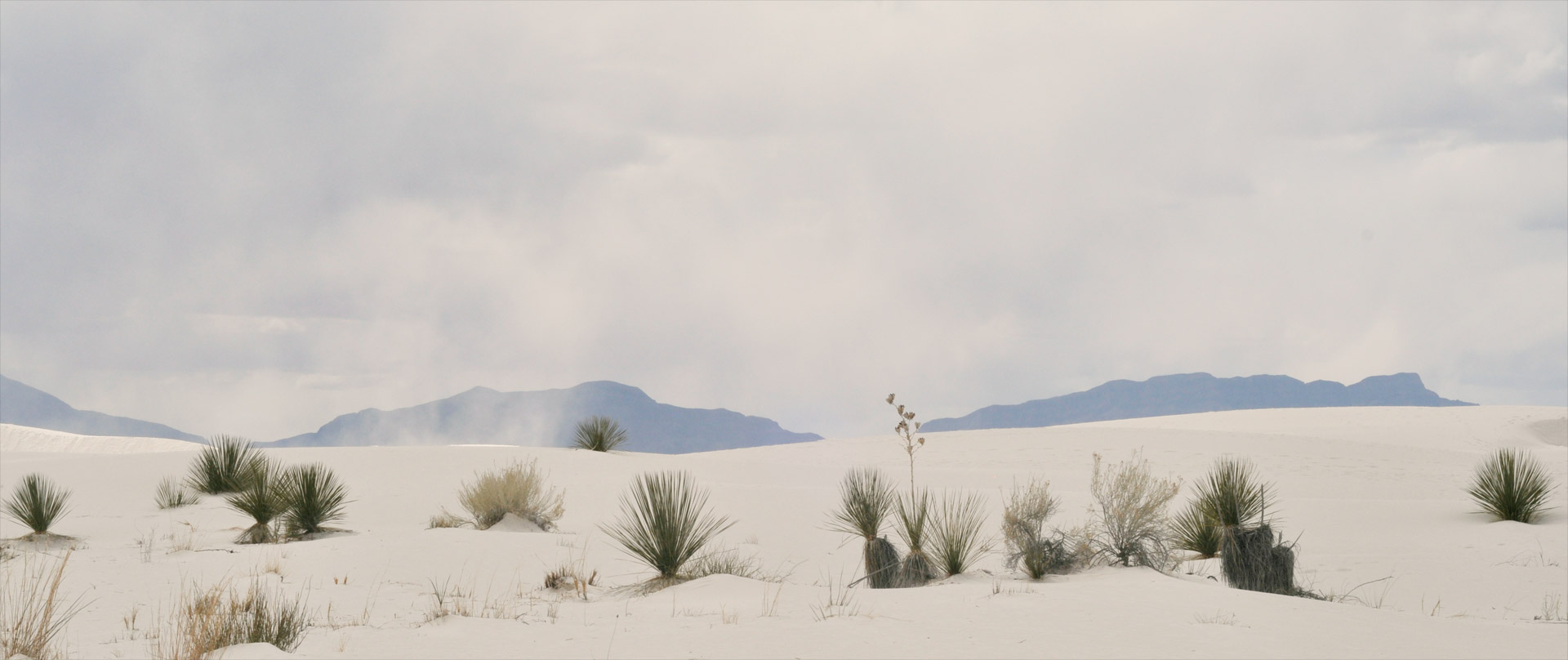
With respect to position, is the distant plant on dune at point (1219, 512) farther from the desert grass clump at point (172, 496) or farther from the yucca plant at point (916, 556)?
the desert grass clump at point (172, 496)

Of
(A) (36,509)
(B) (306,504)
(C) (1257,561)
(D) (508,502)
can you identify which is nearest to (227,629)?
(B) (306,504)

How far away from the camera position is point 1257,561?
31.1ft

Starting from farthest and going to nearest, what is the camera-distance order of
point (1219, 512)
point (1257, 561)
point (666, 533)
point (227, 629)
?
point (1219, 512) < point (1257, 561) < point (666, 533) < point (227, 629)

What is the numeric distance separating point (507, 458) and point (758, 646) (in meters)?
17.4

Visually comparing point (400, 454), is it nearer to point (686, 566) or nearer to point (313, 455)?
point (313, 455)

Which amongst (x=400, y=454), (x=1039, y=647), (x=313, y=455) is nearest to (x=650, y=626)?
(x=1039, y=647)

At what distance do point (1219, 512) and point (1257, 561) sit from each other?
29.8 inches

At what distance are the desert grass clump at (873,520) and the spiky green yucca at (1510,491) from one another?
36.0 ft

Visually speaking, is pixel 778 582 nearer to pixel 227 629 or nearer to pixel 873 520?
pixel 873 520

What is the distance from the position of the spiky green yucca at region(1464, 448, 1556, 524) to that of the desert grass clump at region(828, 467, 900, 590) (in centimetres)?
1098

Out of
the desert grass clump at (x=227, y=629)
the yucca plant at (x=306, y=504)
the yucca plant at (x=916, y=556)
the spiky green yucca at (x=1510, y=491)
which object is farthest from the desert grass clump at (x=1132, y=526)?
the yucca plant at (x=306, y=504)

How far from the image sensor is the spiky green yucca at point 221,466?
17500 millimetres

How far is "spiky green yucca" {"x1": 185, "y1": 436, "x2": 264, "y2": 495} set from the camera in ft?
57.4

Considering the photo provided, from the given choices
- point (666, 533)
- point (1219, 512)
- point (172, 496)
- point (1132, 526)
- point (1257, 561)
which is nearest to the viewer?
point (666, 533)
